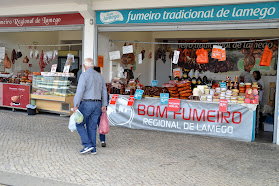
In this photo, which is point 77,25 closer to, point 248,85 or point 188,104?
point 188,104

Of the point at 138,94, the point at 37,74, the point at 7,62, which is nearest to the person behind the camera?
the point at 138,94

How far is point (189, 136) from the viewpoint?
8.09 metres

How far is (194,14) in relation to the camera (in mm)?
8078

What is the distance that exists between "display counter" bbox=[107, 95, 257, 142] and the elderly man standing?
2.53 metres

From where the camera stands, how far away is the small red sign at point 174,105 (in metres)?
8.25

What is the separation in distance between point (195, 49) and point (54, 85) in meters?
5.25

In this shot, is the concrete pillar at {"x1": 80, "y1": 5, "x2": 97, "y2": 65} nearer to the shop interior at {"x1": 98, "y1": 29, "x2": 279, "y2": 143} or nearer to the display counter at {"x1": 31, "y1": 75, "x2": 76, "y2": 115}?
the shop interior at {"x1": 98, "y1": 29, "x2": 279, "y2": 143}

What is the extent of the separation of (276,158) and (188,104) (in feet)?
8.18

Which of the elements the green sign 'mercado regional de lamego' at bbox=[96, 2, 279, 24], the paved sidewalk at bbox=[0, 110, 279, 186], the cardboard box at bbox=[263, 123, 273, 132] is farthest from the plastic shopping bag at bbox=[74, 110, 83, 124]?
the cardboard box at bbox=[263, 123, 273, 132]

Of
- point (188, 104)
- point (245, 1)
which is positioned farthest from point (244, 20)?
point (188, 104)

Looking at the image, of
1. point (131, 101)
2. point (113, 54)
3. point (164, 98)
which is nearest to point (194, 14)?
point (164, 98)

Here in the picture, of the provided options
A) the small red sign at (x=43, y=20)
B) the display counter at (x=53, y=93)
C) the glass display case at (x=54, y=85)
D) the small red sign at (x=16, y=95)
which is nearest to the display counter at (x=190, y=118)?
the display counter at (x=53, y=93)

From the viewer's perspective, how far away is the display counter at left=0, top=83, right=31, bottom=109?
10805mm

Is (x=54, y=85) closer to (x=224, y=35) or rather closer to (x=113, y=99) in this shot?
(x=113, y=99)
